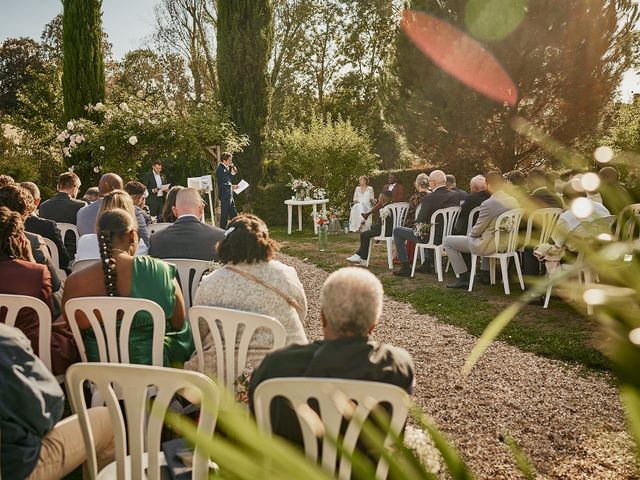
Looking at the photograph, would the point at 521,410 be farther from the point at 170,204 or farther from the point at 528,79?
the point at 528,79

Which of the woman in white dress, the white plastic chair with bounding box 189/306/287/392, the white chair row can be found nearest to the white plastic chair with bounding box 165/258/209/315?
the white plastic chair with bounding box 189/306/287/392

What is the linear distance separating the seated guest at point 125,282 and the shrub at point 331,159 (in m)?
14.4

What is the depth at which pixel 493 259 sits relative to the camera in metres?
8.59

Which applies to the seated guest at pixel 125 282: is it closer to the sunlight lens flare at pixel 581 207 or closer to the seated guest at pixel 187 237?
the seated guest at pixel 187 237

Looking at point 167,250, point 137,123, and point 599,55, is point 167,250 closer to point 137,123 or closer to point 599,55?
point 137,123

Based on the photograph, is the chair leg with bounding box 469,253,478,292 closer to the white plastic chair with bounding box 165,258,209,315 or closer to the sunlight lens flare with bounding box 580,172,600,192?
the white plastic chair with bounding box 165,258,209,315

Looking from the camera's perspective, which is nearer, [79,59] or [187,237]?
[187,237]

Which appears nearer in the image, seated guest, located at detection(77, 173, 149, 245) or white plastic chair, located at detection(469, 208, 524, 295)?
seated guest, located at detection(77, 173, 149, 245)

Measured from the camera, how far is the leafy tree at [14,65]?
34125mm

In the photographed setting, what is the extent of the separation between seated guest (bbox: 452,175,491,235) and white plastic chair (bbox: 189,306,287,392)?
5850mm

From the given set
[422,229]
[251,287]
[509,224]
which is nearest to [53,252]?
[251,287]

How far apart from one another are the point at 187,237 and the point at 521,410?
316cm

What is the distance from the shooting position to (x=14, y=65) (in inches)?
1380

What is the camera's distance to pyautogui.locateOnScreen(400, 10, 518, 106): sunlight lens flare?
1778 centimetres
